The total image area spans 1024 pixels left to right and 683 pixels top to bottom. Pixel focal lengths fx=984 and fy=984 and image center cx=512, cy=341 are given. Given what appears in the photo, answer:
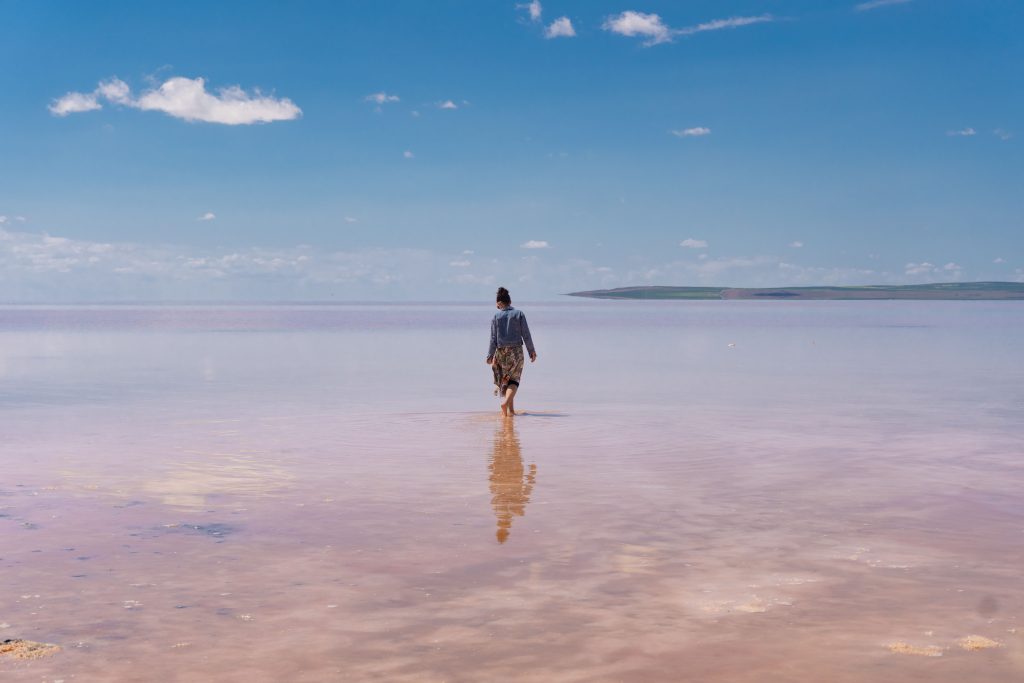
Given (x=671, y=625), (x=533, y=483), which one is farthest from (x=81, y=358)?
(x=671, y=625)

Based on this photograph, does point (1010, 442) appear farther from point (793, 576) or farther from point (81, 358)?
point (81, 358)

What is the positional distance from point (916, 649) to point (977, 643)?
0.46 meters

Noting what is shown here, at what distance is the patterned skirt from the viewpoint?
20.4 meters

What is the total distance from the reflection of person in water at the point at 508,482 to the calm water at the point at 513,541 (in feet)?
0.26

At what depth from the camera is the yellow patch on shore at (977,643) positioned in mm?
6590

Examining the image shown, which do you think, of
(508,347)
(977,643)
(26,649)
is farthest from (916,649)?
(508,347)

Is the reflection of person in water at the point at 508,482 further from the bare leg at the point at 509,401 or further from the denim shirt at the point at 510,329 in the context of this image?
the denim shirt at the point at 510,329

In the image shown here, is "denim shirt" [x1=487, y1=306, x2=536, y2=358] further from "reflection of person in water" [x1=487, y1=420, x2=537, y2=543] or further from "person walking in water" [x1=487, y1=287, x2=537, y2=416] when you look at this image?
"reflection of person in water" [x1=487, y1=420, x2=537, y2=543]

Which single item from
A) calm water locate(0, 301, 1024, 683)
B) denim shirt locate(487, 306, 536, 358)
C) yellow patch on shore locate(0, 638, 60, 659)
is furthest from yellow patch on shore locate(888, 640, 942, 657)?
denim shirt locate(487, 306, 536, 358)

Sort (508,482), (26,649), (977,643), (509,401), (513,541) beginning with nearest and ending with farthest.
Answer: (26,649) → (977,643) → (513,541) → (508,482) → (509,401)

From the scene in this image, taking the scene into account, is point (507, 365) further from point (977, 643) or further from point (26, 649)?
point (26, 649)

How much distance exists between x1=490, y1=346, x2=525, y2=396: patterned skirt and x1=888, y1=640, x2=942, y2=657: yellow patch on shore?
14027mm

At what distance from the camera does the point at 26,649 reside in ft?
21.4

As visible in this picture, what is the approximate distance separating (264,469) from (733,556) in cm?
726
